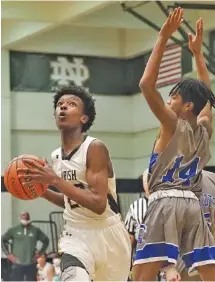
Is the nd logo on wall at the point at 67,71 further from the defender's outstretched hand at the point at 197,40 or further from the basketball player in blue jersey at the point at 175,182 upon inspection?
the basketball player in blue jersey at the point at 175,182

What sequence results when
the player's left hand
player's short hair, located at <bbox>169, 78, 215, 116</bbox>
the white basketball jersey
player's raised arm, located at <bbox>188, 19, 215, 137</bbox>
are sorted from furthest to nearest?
player's raised arm, located at <bbox>188, 19, 215, 137</bbox> → player's short hair, located at <bbox>169, 78, 215, 116</bbox> → the white basketball jersey → the player's left hand

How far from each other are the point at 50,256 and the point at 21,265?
560mm

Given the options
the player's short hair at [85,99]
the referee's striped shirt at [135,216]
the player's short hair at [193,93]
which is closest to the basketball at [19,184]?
the player's short hair at [85,99]

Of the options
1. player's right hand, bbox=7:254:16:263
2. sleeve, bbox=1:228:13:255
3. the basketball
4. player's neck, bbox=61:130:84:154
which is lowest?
player's right hand, bbox=7:254:16:263

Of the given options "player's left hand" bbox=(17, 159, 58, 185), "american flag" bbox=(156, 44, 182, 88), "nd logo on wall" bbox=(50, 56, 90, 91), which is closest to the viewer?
"player's left hand" bbox=(17, 159, 58, 185)

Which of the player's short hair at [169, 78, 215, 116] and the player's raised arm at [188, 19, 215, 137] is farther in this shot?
the player's raised arm at [188, 19, 215, 137]

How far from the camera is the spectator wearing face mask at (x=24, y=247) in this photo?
14688 millimetres

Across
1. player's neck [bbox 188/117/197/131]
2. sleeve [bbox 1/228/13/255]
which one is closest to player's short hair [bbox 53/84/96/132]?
player's neck [bbox 188/117/197/131]

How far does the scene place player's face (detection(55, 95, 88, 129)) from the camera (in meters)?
5.27

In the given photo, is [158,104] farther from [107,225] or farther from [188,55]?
[188,55]

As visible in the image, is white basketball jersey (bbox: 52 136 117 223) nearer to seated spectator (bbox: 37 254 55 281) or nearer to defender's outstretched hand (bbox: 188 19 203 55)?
defender's outstretched hand (bbox: 188 19 203 55)

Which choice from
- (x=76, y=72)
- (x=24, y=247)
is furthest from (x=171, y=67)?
(x=24, y=247)

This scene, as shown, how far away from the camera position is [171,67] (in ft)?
54.1

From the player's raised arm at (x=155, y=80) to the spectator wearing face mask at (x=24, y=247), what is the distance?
965 cm
